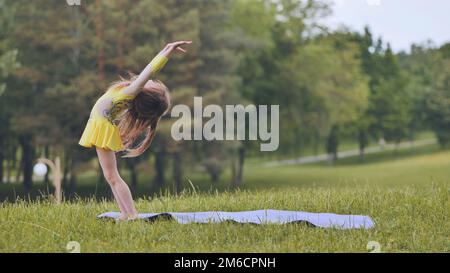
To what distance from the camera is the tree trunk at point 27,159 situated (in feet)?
97.7

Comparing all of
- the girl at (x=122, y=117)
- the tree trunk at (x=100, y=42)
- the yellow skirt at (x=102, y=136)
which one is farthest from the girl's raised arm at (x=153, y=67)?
the tree trunk at (x=100, y=42)

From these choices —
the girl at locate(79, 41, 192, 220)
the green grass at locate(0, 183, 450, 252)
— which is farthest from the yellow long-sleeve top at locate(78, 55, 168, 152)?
the green grass at locate(0, 183, 450, 252)

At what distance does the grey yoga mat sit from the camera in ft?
21.4

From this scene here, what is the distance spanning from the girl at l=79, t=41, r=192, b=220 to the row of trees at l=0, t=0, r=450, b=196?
58.4ft

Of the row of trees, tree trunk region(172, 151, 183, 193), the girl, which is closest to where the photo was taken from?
the girl

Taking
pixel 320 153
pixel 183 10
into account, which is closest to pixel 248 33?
pixel 183 10

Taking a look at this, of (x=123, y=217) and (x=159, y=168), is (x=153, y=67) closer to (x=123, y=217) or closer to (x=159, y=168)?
(x=123, y=217)

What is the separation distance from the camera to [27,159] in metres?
30.5

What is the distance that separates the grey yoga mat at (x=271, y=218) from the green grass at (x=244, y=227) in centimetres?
13

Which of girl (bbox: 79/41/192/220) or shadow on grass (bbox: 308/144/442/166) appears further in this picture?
shadow on grass (bbox: 308/144/442/166)

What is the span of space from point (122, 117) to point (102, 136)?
391 millimetres

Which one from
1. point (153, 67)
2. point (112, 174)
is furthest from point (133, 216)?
point (153, 67)

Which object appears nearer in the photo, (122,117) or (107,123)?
(107,123)

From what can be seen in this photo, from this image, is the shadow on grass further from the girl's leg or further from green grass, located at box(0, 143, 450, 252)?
the girl's leg
